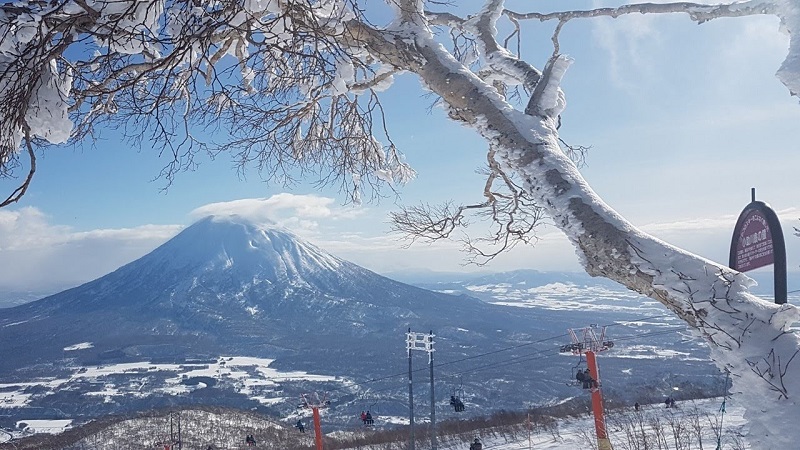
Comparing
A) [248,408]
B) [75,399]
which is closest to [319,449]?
[248,408]

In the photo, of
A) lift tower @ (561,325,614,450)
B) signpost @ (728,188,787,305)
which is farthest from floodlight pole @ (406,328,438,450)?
signpost @ (728,188,787,305)

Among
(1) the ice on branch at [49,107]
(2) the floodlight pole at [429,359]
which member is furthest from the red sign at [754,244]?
(2) the floodlight pole at [429,359]

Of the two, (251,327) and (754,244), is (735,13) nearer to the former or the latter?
(754,244)

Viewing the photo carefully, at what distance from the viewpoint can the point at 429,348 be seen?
18.8 metres

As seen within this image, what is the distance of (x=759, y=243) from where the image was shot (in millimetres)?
3715

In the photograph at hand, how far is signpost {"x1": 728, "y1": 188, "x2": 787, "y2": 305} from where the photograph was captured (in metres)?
3.50

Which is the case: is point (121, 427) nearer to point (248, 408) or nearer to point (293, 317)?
point (248, 408)

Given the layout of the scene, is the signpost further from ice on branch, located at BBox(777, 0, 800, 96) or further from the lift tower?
the lift tower

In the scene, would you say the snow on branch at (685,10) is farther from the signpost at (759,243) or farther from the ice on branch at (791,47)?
the signpost at (759,243)

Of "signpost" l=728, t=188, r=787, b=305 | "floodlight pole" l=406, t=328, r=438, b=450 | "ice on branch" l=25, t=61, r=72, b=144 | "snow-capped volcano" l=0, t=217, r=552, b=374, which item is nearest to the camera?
"ice on branch" l=25, t=61, r=72, b=144

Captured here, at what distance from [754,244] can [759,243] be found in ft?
0.32

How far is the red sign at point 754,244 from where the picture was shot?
3.59m

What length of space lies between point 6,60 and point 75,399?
117m

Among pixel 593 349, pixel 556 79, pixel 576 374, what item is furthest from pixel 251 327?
pixel 556 79
